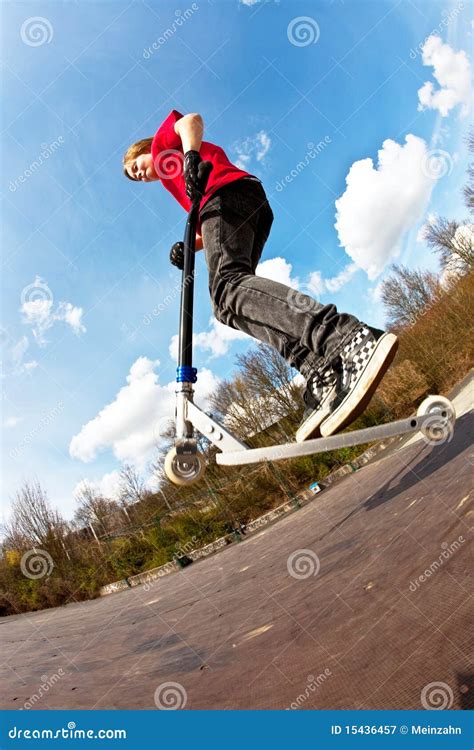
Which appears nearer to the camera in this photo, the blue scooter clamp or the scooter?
the scooter

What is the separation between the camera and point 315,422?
1.66 m

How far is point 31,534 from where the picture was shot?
1802 centimetres

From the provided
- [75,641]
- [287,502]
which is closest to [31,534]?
[287,502]

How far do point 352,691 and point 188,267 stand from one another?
1.86 m

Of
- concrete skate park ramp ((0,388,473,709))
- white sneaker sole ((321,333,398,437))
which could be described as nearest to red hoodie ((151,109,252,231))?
white sneaker sole ((321,333,398,437))

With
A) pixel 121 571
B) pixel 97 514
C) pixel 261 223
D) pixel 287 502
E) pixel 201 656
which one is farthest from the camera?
pixel 97 514

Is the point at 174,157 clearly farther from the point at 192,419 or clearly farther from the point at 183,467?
the point at 183,467

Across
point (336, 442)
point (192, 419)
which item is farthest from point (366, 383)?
point (192, 419)

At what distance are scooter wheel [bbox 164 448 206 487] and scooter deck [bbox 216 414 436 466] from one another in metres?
0.37

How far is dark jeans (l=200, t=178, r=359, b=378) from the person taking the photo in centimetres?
158

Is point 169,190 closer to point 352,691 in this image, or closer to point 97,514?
point 352,691

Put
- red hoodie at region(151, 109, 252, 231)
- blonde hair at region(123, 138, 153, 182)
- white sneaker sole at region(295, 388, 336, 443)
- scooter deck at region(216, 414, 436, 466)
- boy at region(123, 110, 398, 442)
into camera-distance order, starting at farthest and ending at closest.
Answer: blonde hair at region(123, 138, 153, 182) → red hoodie at region(151, 109, 252, 231) → white sneaker sole at region(295, 388, 336, 443) → boy at region(123, 110, 398, 442) → scooter deck at region(216, 414, 436, 466)

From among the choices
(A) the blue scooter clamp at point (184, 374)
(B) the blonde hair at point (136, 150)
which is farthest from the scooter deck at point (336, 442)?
(B) the blonde hair at point (136, 150)

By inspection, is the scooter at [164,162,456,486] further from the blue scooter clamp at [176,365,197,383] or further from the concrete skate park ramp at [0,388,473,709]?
the concrete skate park ramp at [0,388,473,709]
